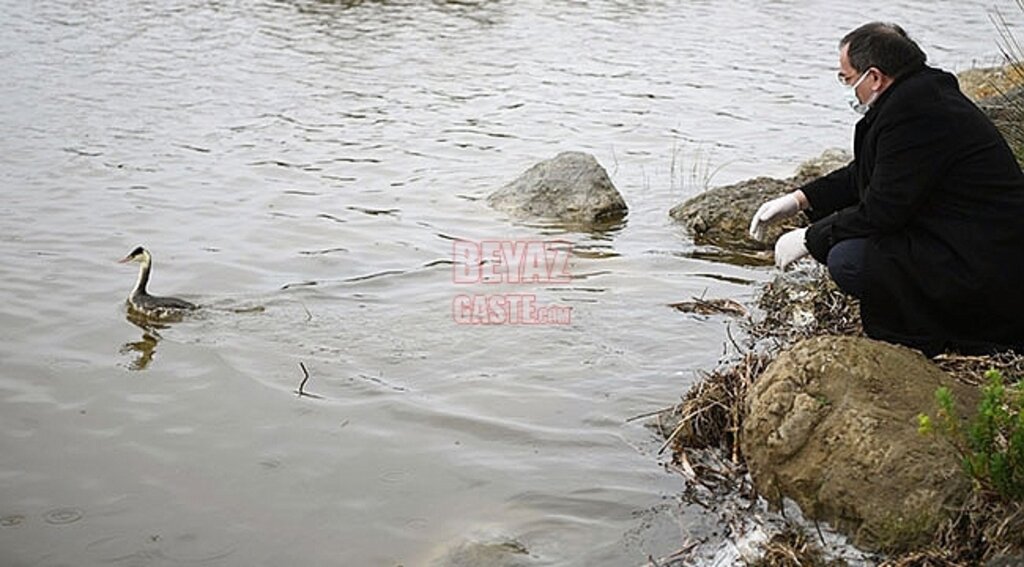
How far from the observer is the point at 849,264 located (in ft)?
19.5

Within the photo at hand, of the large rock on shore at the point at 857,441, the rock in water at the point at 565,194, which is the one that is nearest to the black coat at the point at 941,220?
the large rock on shore at the point at 857,441

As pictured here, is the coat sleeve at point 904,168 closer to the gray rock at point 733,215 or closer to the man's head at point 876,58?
the man's head at point 876,58

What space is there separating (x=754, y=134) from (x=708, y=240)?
5.29 meters

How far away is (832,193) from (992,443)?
7.83 feet

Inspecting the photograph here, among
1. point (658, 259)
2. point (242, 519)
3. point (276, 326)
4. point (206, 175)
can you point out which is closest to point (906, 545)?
point (242, 519)

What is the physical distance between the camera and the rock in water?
11.7 meters

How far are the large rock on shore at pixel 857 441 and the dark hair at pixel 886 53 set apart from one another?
1.31m

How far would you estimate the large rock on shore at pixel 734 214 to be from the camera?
1054 centimetres

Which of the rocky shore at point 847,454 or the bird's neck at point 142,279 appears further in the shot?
the bird's neck at point 142,279

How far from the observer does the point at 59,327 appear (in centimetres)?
Result: 842

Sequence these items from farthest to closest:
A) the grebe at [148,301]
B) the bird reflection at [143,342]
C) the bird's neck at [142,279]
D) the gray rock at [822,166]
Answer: the gray rock at [822,166], the bird's neck at [142,279], the grebe at [148,301], the bird reflection at [143,342]

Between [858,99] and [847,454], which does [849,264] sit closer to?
[858,99]

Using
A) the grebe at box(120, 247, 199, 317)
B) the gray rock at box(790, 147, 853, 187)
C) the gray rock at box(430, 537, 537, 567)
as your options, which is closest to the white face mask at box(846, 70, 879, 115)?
the gray rock at box(430, 537, 537, 567)

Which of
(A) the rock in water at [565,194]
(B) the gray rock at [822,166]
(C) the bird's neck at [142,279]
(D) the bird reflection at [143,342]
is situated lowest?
(A) the rock in water at [565,194]
